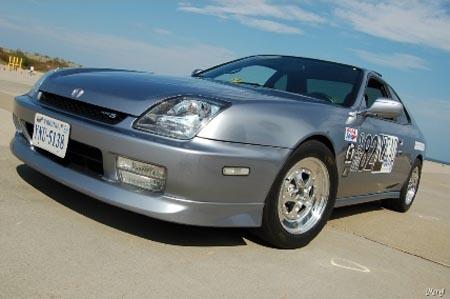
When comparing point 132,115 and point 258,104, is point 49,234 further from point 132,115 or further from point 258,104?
point 258,104

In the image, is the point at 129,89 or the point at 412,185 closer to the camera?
the point at 129,89

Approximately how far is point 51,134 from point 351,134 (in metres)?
1.98

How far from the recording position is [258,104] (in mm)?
2902

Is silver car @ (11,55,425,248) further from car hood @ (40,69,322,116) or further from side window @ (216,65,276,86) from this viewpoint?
side window @ (216,65,276,86)

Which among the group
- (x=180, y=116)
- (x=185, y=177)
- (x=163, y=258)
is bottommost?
(x=163, y=258)

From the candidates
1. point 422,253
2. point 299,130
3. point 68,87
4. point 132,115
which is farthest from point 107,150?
point 422,253

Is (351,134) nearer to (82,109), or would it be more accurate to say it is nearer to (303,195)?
(303,195)

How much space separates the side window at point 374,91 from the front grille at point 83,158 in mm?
2199

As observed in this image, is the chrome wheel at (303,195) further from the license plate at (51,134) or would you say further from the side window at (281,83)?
the license plate at (51,134)

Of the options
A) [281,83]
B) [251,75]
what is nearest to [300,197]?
[281,83]

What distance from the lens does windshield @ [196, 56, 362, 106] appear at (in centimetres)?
396

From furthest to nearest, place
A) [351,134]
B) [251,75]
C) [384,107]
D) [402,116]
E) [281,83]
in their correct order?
[402,116], [251,75], [281,83], [384,107], [351,134]

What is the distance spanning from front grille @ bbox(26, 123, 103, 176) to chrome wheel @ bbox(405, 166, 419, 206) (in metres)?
3.67

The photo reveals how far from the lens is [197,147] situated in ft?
8.61
